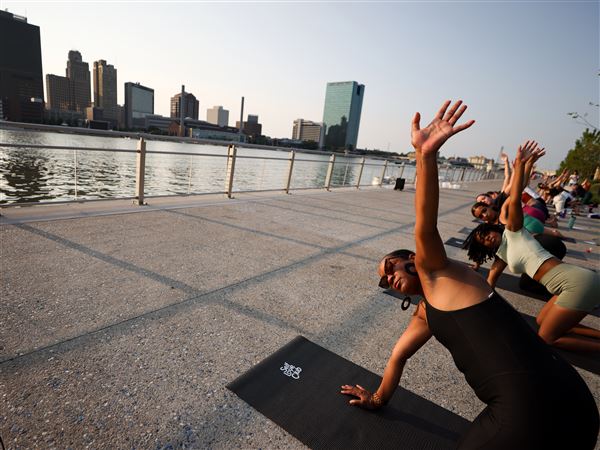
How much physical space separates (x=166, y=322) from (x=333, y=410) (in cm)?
151

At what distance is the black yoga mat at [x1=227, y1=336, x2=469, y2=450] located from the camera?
5.83 feet

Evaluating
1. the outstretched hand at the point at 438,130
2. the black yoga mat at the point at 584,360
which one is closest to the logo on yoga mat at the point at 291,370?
the outstretched hand at the point at 438,130

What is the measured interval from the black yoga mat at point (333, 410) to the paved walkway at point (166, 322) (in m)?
0.10

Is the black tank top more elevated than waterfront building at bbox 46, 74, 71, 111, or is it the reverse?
waterfront building at bbox 46, 74, 71, 111

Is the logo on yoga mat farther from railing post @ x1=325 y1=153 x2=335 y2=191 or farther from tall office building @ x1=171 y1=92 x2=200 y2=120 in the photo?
tall office building @ x1=171 y1=92 x2=200 y2=120

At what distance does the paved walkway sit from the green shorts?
1.96 ft

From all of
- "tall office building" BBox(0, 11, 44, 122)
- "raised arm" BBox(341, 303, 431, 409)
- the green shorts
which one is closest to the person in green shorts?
the green shorts

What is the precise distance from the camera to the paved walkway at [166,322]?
67.5 inches

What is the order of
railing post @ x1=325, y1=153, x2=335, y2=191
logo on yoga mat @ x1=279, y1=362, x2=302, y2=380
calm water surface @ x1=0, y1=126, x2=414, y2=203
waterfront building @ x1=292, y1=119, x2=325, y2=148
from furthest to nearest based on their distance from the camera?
waterfront building @ x1=292, y1=119, x2=325, y2=148 → railing post @ x1=325, y1=153, x2=335, y2=191 → calm water surface @ x1=0, y1=126, x2=414, y2=203 → logo on yoga mat @ x1=279, y1=362, x2=302, y2=380

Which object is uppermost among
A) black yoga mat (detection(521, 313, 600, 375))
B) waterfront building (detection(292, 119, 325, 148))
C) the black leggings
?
waterfront building (detection(292, 119, 325, 148))

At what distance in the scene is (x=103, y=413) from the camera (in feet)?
5.65

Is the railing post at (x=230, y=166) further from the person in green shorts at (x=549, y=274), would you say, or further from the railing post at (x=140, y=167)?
the person in green shorts at (x=549, y=274)

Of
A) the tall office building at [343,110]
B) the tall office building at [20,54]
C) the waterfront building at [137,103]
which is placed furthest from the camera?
the tall office building at [343,110]

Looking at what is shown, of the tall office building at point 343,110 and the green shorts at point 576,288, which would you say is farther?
the tall office building at point 343,110
